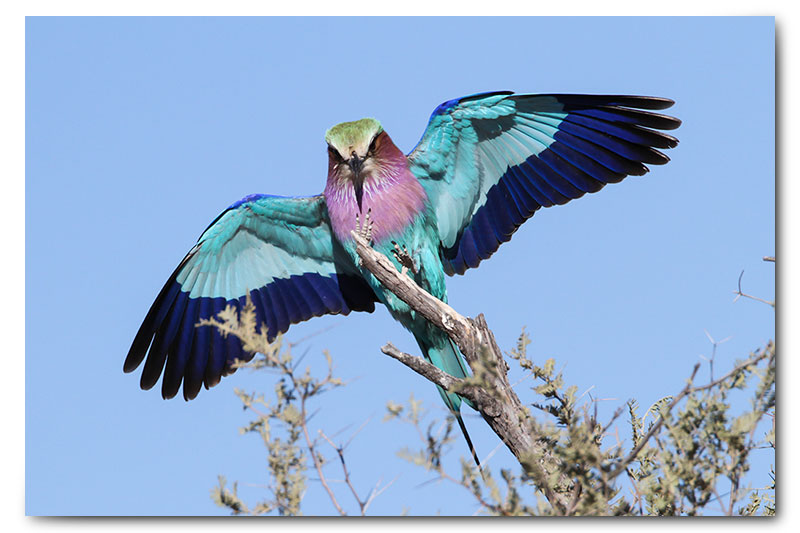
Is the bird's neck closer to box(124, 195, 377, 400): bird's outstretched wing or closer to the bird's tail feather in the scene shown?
box(124, 195, 377, 400): bird's outstretched wing

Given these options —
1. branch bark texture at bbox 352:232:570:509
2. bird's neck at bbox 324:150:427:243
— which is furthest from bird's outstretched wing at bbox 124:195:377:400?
branch bark texture at bbox 352:232:570:509

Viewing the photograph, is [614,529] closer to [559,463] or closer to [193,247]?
[559,463]

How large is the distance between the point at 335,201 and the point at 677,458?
5.04ft

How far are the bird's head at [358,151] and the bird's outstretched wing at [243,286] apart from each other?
22 cm

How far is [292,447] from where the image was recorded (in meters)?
2.15

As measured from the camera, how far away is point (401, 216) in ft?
10.4

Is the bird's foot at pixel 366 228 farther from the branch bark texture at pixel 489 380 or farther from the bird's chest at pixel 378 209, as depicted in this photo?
the branch bark texture at pixel 489 380

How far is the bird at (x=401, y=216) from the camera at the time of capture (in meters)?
3.07

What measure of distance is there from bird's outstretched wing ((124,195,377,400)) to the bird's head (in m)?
0.22

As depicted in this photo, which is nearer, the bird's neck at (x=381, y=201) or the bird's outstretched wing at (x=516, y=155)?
the bird's outstretched wing at (x=516, y=155)

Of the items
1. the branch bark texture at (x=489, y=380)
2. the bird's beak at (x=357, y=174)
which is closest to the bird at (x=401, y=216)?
the bird's beak at (x=357, y=174)

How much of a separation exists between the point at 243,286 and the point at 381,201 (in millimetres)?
734

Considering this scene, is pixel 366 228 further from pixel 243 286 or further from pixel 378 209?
pixel 243 286
